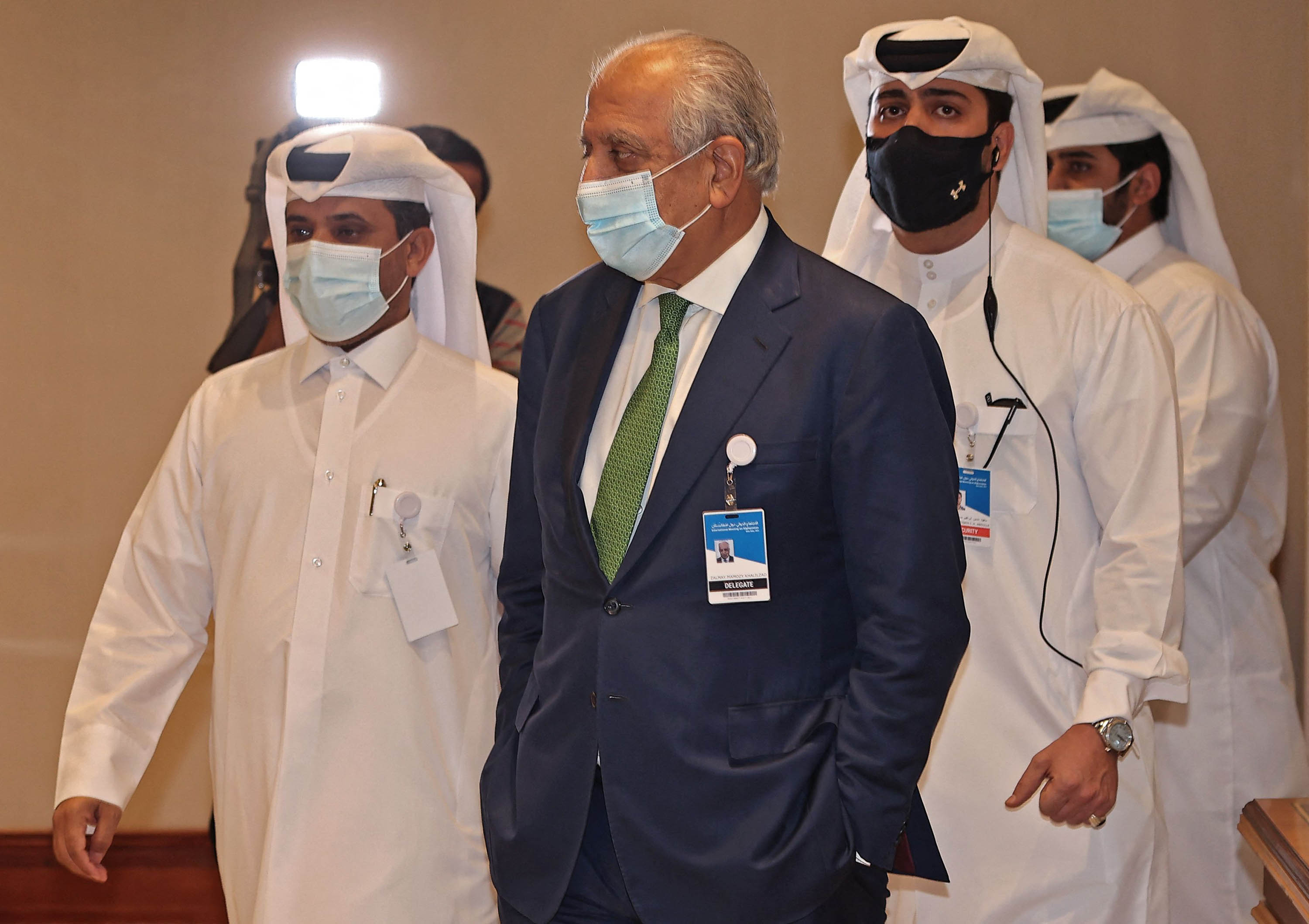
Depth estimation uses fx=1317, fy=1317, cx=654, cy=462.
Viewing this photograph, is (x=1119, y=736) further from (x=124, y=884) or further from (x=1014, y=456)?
(x=124, y=884)

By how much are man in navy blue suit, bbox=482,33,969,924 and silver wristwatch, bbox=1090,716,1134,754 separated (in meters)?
0.46

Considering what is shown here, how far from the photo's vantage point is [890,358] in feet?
6.57

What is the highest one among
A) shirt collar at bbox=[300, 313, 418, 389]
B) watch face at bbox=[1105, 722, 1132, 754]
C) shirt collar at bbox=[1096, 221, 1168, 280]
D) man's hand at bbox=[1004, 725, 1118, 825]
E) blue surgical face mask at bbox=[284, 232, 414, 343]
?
shirt collar at bbox=[1096, 221, 1168, 280]

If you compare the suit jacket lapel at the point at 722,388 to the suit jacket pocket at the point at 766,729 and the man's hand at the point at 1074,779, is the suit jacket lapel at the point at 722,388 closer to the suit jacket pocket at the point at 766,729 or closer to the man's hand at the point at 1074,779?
the suit jacket pocket at the point at 766,729

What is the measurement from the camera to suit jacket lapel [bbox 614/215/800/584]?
2.00 meters

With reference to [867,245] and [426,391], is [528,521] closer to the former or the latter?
[426,391]

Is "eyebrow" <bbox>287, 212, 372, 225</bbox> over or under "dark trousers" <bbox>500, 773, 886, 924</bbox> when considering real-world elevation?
over

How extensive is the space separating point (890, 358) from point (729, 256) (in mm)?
388

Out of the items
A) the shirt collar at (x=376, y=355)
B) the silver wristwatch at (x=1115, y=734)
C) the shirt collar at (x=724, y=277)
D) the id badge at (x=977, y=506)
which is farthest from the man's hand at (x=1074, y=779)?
the shirt collar at (x=376, y=355)

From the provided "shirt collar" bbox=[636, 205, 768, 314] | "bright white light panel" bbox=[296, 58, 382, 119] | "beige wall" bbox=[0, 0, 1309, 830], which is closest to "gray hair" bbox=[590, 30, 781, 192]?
"shirt collar" bbox=[636, 205, 768, 314]

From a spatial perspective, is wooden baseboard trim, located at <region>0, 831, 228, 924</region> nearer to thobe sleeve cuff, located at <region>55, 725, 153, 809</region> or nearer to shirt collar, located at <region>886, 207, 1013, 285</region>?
thobe sleeve cuff, located at <region>55, 725, 153, 809</region>

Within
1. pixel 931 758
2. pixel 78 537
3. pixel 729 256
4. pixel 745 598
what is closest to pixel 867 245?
pixel 729 256

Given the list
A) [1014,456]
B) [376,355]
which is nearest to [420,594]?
[376,355]

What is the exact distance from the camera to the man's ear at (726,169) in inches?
87.3
